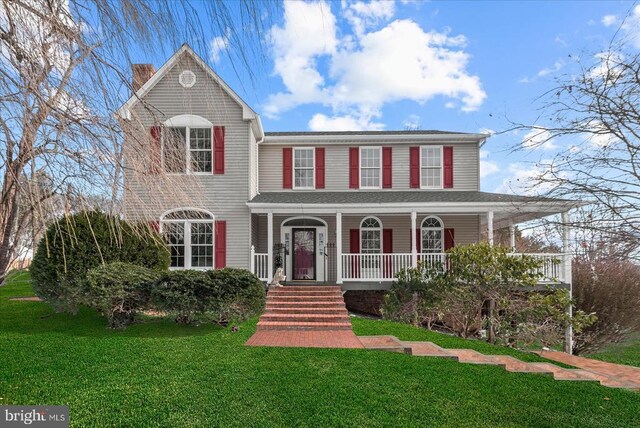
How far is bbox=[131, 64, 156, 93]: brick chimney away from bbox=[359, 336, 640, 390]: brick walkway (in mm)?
6025

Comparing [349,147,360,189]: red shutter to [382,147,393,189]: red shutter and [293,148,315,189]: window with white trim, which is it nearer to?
[382,147,393,189]: red shutter

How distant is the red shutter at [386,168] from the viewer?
14836 mm

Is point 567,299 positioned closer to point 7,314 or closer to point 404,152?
point 404,152

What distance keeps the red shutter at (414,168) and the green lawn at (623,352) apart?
778 centimetres

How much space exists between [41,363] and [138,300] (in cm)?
277

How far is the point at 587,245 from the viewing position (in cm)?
450

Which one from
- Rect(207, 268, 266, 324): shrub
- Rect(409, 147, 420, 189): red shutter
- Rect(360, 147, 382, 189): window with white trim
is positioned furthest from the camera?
Rect(360, 147, 382, 189): window with white trim

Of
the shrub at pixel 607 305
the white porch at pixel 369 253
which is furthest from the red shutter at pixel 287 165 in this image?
the shrub at pixel 607 305

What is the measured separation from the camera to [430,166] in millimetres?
14867

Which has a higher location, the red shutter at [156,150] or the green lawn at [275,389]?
the red shutter at [156,150]

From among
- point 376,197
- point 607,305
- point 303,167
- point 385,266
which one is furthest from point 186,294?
point 607,305

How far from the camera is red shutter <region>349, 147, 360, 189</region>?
48.7 ft

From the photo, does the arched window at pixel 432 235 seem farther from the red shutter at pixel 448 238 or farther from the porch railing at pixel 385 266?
the porch railing at pixel 385 266

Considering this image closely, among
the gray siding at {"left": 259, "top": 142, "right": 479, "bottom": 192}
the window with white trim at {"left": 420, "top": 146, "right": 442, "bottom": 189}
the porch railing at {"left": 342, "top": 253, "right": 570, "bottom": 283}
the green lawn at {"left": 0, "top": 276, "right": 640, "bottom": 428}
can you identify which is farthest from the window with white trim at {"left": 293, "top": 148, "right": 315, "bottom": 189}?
the green lawn at {"left": 0, "top": 276, "right": 640, "bottom": 428}
